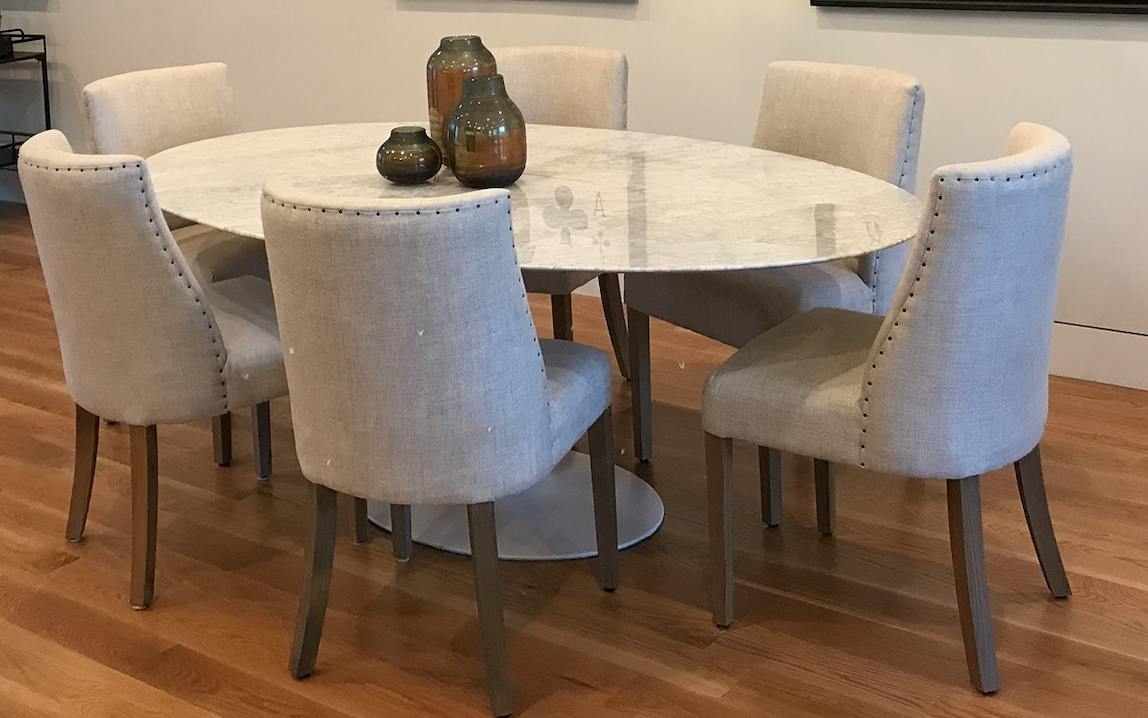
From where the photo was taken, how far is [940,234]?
169 cm

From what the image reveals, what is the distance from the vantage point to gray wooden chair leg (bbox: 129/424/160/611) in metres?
2.19

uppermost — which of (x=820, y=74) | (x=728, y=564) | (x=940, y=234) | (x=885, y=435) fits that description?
(x=820, y=74)

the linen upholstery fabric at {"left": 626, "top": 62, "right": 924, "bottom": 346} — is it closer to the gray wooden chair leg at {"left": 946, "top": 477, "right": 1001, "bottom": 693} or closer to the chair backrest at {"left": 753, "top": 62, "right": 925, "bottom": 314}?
the chair backrest at {"left": 753, "top": 62, "right": 925, "bottom": 314}

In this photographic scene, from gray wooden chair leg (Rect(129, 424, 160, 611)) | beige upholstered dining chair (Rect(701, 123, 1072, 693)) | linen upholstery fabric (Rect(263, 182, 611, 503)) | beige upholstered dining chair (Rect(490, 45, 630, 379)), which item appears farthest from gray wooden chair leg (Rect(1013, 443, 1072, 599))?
gray wooden chair leg (Rect(129, 424, 160, 611))

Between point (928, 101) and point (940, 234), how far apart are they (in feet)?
5.70

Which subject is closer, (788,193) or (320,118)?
(788,193)

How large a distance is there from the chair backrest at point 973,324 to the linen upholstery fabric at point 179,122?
1.50 metres

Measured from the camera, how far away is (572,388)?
77.2 inches

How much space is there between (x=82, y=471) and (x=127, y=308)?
0.53m

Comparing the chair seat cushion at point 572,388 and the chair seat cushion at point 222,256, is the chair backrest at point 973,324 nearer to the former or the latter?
the chair seat cushion at point 572,388

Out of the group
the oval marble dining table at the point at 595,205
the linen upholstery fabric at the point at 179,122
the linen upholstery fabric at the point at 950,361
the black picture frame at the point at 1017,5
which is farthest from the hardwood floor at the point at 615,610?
the black picture frame at the point at 1017,5

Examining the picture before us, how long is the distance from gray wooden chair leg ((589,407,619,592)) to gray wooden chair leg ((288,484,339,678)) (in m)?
0.47

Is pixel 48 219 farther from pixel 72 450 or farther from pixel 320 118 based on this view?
pixel 320 118

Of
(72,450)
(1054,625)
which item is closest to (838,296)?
(1054,625)
